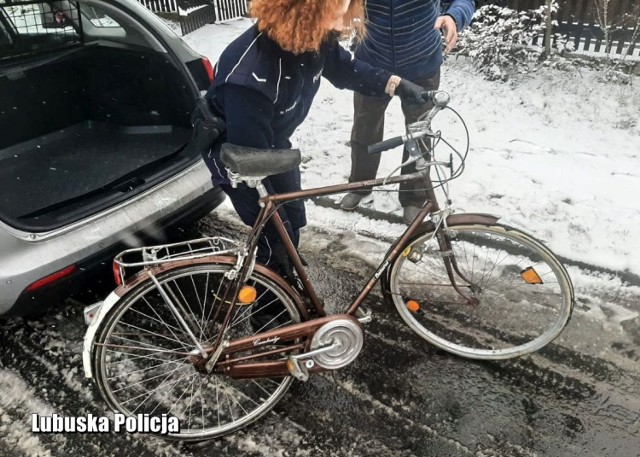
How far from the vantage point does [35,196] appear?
3395 millimetres

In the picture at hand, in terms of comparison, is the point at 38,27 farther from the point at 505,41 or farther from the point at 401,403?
the point at 505,41

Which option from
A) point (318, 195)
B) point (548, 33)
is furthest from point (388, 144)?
point (548, 33)

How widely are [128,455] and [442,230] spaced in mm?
1787

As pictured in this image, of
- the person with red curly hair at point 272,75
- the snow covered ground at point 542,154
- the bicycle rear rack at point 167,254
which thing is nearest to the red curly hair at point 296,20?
the person with red curly hair at point 272,75

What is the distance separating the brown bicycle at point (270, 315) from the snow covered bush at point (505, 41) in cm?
402

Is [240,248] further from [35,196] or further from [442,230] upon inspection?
[35,196]

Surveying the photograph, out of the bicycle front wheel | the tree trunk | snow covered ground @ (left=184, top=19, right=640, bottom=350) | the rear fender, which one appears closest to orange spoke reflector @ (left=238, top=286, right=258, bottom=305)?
the rear fender

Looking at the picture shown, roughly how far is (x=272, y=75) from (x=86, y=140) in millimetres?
2753

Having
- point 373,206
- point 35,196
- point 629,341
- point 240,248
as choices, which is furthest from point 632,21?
point 35,196

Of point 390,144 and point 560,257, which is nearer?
point 390,144

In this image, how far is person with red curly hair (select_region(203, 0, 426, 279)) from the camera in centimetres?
193

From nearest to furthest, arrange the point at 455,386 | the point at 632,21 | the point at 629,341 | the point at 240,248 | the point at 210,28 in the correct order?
the point at 240,248, the point at 455,386, the point at 629,341, the point at 632,21, the point at 210,28

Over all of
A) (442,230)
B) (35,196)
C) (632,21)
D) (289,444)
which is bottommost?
(289,444)

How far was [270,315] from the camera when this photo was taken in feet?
8.95
